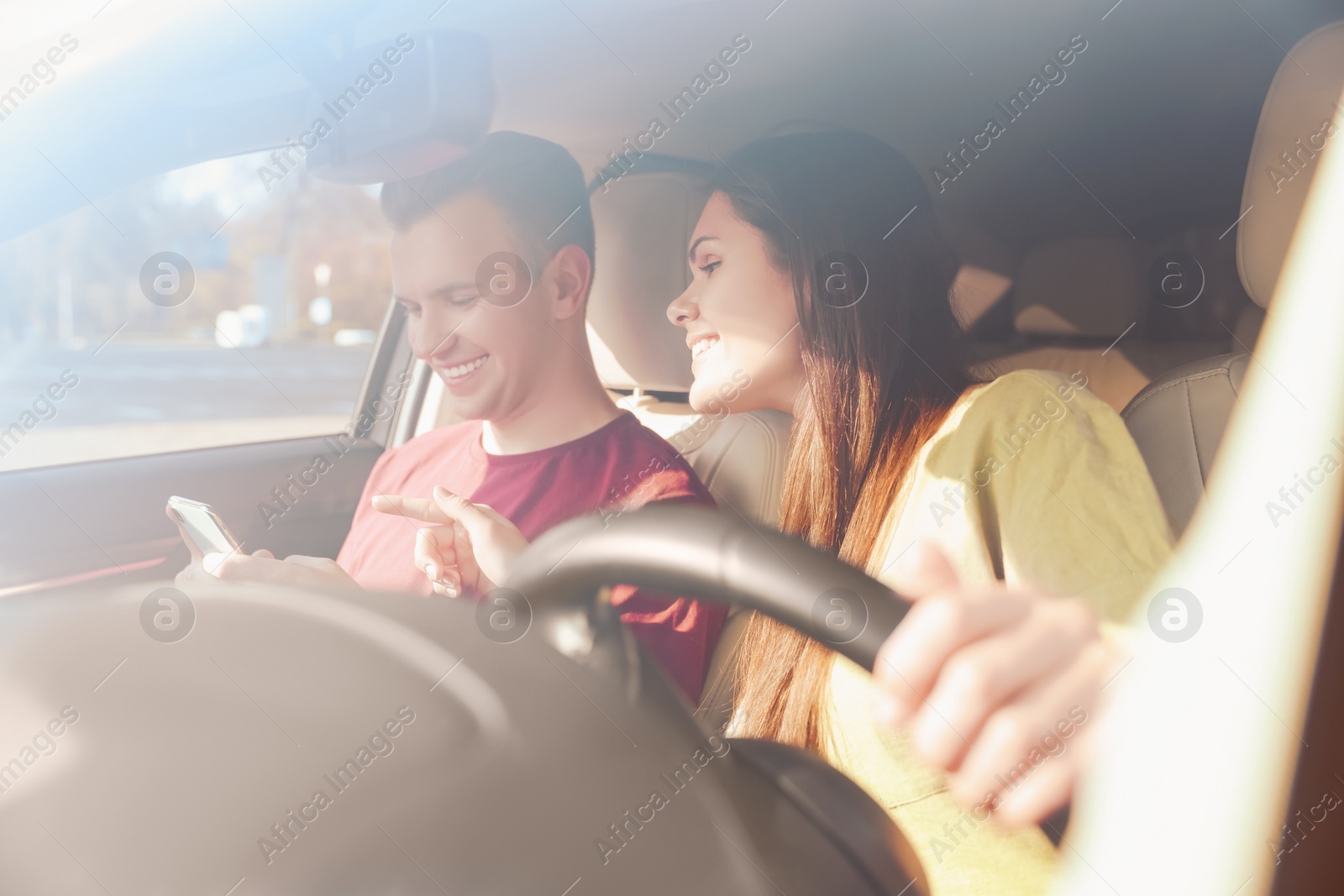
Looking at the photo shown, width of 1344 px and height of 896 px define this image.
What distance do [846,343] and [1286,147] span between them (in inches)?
18.8

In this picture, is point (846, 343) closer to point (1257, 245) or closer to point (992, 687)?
point (1257, 245)

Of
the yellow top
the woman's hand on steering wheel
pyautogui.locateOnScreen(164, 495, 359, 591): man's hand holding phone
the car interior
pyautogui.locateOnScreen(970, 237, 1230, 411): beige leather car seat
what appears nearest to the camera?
the woman's hand on steering wheel

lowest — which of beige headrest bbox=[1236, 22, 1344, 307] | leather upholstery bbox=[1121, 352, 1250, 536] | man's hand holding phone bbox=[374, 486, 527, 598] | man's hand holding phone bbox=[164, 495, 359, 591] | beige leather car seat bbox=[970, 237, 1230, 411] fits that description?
man's hand holding phone bbox=[164, 495, 359, 591]

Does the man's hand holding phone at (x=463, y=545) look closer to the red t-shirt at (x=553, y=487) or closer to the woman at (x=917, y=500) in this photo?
the red t-shirt at (x=553, y=487)

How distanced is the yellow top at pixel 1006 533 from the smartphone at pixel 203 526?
100 centimetres

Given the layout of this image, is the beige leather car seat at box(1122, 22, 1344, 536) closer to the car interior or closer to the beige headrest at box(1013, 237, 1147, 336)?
the car interior

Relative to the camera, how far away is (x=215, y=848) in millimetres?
617

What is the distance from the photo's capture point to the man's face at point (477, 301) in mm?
1320

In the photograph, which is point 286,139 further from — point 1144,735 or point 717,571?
point 1144,735

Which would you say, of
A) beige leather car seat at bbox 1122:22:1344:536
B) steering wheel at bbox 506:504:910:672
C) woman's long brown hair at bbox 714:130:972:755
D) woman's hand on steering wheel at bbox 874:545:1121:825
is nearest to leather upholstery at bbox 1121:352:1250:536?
beige leather car seat at bbox 1122:22:1344:536

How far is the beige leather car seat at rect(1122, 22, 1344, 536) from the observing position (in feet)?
2.96

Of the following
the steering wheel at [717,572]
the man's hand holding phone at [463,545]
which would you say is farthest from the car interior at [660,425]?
the man's hand holding phone at [463,545]

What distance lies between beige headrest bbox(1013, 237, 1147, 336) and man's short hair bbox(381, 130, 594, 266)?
0.61 meters

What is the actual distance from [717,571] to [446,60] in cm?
91
